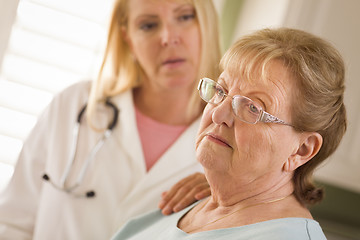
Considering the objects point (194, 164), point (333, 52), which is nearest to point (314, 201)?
point (333, 52)

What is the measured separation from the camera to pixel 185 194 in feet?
4.31

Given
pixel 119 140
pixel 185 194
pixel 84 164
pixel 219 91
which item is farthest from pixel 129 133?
pixel 219 91

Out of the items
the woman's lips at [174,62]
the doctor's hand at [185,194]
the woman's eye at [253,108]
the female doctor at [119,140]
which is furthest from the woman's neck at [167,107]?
the woman's eye at [253,108]

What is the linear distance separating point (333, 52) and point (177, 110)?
0.82m

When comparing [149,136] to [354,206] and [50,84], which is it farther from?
[354,206]

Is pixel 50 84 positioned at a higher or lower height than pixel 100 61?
lower

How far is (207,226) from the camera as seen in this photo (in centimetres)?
108

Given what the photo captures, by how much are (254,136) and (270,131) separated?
0.11ft

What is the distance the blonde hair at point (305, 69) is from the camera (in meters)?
0.96

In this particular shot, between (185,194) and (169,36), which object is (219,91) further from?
(169,36)

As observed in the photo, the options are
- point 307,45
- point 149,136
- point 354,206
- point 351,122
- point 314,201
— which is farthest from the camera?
point 354,206

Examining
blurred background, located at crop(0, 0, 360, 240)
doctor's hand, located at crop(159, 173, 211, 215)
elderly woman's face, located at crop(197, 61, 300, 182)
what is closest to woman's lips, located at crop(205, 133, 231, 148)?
elderly woman's face, located at crop(197, 61, 300, 182)

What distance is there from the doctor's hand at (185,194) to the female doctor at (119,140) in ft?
0.77

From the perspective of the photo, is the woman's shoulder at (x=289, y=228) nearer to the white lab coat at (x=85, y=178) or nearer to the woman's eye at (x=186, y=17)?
the white lab coat at (x=85, y=178)
